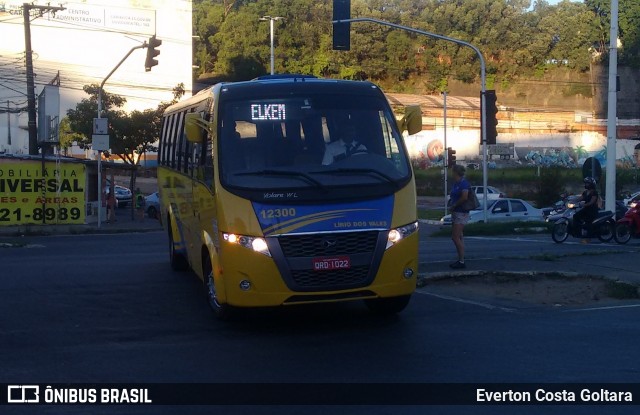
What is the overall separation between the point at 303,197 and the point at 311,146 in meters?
0.78

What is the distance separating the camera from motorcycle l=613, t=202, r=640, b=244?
2123 cm

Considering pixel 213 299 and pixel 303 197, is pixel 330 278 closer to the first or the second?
pixel 303 197

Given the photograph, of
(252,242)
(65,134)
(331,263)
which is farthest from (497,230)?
(65,134)

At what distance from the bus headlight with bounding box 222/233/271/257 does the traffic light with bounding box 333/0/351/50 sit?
16063 millimetres

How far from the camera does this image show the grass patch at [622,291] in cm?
1223

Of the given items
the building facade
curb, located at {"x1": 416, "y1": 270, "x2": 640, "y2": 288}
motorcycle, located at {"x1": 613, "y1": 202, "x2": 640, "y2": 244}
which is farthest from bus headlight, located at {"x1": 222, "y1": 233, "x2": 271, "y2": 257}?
the building facade

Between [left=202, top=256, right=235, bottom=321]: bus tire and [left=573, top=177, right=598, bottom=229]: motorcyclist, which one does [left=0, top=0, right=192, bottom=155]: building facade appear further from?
[left=202, top=256, right=235, bottom=321]: bus tire

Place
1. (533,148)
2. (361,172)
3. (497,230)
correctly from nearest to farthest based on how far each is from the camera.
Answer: (361,172) < (497,230) < (533,148)

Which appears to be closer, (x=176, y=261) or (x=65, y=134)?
(x=176, y=261)

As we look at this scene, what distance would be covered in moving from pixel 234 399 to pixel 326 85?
14.7 ft

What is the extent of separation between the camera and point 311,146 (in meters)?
9.73

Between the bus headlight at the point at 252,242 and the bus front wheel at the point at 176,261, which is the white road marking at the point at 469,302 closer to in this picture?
the bus headlight at the point at 252,242

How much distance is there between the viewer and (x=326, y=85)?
1022 cm

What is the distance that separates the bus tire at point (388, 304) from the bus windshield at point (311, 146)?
4.59ft
